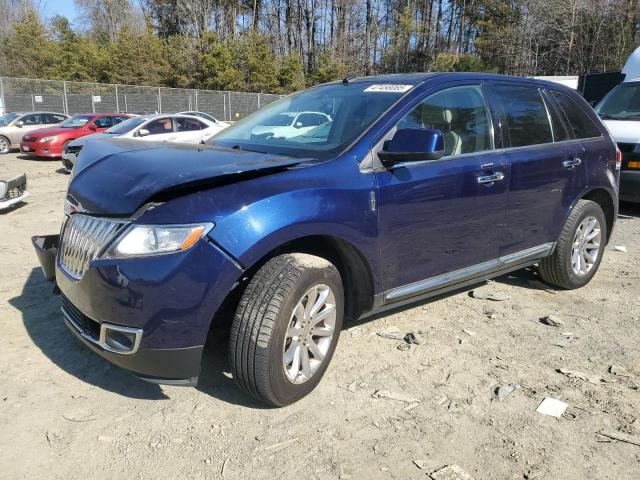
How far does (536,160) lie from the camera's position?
4062 mm

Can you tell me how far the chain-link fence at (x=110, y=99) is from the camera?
26288 mm

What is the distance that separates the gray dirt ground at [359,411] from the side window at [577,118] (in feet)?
5.30

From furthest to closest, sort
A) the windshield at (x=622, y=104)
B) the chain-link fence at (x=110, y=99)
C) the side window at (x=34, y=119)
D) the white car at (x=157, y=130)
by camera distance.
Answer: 1. the chain-link fence at (x=110, y=99)
2. the side window at (x=34, y=119)
3. the white car at (x=157, y=130)
4. the windshield at (x=622, y=104)

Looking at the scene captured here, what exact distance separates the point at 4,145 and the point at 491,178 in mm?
18890

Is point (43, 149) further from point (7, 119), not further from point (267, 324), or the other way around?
point (267, 324)

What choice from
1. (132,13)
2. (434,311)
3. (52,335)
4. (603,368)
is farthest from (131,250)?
(132,13)

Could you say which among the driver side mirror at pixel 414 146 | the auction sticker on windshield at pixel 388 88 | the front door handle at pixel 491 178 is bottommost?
the front door handle at pixel 491 178

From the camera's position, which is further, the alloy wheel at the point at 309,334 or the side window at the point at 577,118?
the side window at the point at 577,118

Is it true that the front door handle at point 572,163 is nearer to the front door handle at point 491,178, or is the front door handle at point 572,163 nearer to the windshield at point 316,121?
the front door handle at point 491,178

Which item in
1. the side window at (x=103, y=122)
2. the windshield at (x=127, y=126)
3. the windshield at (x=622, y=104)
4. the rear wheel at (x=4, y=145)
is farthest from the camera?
the rear wheel at (x=4, y=145)

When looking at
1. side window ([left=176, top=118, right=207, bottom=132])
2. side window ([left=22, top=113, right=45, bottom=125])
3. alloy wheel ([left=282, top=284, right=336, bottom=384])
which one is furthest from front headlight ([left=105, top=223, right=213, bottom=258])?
side window ([left=22, top=113, right=45, bottom=125])

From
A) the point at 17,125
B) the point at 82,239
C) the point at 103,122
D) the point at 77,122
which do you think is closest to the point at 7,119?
the point at 17,125

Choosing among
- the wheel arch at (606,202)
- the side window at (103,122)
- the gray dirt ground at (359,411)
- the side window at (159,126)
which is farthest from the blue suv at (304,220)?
the side window at (103,122)

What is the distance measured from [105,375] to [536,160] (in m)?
3.37
